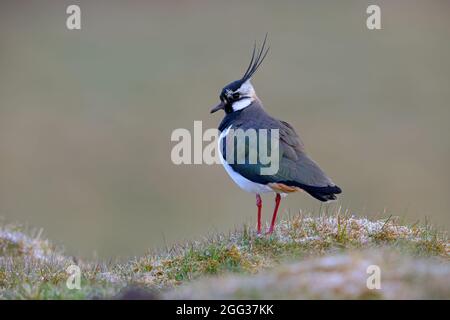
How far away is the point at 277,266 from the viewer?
866 cm

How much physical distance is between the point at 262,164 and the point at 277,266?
6.25 feet

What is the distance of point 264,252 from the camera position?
364 inches

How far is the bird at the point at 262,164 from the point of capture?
9828mm

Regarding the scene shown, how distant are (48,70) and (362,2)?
19.7 metres

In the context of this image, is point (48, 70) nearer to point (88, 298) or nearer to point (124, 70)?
point (124, 70)

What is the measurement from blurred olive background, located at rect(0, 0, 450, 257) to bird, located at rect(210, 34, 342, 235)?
8.49 m

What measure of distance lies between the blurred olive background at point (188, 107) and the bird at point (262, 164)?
8488mm

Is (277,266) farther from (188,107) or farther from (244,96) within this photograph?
(188,107)

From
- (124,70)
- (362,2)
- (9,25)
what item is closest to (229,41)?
(124,70)
